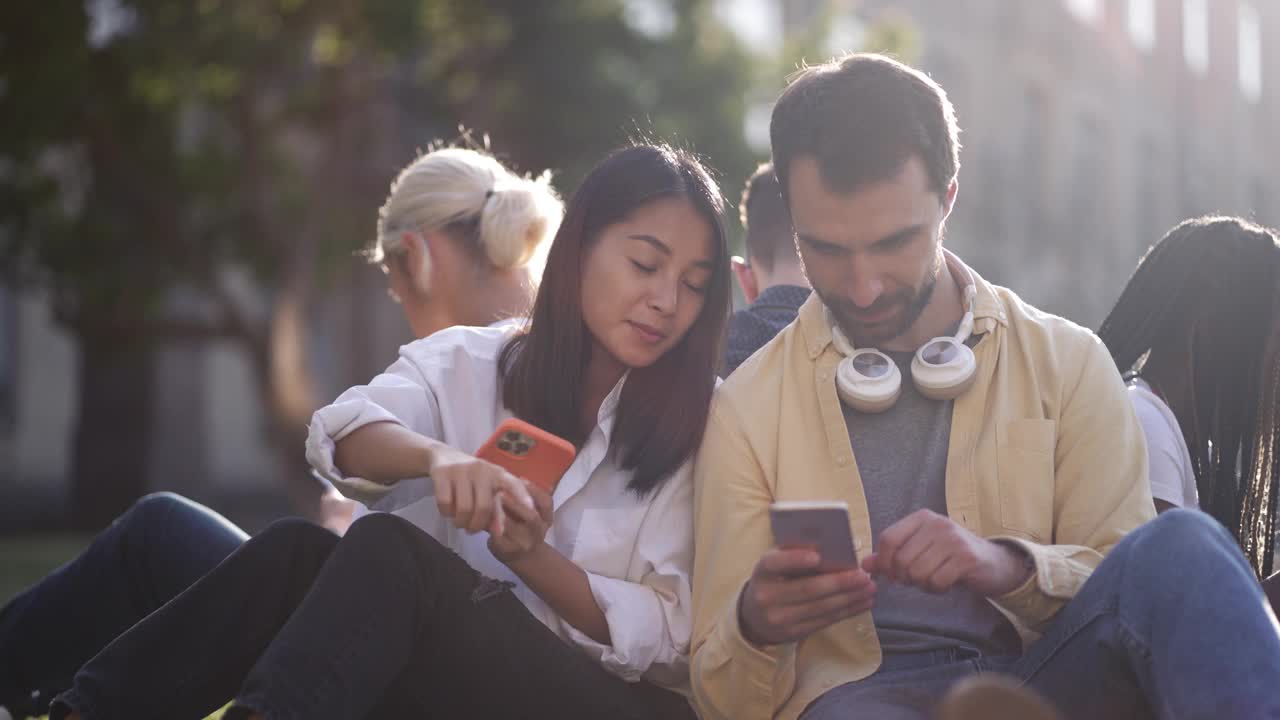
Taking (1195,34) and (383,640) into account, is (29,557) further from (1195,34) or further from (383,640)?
(1195,34)

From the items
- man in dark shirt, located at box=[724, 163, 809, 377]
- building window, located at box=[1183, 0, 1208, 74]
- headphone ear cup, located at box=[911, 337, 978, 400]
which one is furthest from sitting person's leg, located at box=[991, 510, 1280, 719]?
building window, located at box=[1183, 0, 1208, 74]

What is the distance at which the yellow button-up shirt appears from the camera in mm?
2857

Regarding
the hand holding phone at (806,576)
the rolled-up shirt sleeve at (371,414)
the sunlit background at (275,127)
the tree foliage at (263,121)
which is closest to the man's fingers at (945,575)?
the hand holding phone at (806,576)

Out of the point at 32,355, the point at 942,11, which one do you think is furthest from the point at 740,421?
the point at 942,11

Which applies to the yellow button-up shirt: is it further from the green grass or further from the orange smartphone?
the green grass

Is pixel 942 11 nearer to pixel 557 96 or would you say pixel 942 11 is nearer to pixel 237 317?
pixel 557 96

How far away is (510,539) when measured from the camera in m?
2.82

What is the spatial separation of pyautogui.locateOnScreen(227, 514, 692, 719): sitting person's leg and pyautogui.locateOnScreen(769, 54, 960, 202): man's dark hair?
3.51ft

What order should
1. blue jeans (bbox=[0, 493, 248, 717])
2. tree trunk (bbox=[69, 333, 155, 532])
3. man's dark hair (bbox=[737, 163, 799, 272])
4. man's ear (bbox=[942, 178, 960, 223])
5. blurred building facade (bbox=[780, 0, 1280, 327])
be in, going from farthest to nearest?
blurred building facade (bbox=[780, 0, 1280, 327]), tree trunk (bbox=[69, 333, 155, 532]), man's dark hair (bbox=[737, 163, 799, 272]), blue jeans (bbox=[0, 493, 248, 717]), man's ear (bbox=[942, 178, 960, 223])

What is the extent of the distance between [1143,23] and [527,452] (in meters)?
33.6

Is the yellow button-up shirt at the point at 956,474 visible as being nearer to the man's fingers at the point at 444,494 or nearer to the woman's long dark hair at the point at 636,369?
the woman's long dark hair at the point at 636,369

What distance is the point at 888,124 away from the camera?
3.08 metres

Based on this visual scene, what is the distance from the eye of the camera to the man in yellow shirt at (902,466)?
2.57 metres

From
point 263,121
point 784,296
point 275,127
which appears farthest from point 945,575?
point 275,127
